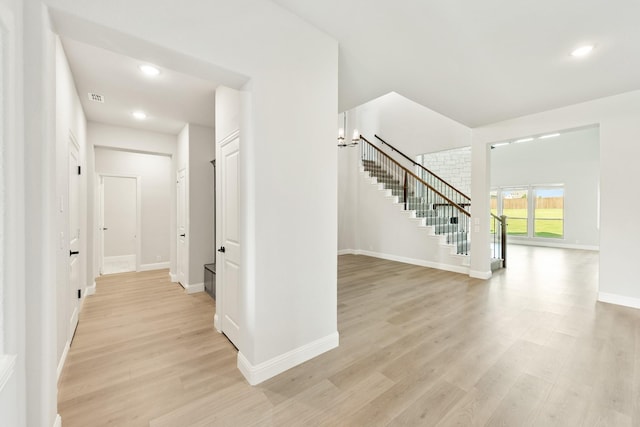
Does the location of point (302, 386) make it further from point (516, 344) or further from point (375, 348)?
point (516, 344)

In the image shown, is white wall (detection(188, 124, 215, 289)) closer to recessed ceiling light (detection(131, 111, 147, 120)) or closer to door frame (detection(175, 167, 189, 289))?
door frame (detection(175, 167, 189, 289))

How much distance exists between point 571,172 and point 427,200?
17.9ft

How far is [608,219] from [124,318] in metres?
6.82

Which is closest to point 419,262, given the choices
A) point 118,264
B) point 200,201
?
point 200,201

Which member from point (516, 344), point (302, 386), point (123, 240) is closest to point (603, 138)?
point (516, 344)

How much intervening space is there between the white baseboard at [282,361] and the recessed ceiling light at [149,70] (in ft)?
9.58

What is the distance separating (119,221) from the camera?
678cm

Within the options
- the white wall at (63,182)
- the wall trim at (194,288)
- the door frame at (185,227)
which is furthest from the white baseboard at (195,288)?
the white wall at (63,182)

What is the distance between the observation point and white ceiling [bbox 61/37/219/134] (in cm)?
253

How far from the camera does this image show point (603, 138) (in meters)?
3.76

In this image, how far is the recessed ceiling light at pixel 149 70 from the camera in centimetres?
262

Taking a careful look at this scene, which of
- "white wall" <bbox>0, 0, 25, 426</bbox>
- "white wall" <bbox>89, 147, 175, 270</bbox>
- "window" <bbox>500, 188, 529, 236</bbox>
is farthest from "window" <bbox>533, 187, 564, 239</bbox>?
"white wall" <bbox>0, 0, 25, 426</bbox>

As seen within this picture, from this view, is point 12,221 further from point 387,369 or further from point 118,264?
point 118,264

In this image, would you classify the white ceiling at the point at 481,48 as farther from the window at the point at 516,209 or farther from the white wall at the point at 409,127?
the window at the point at 516,209
